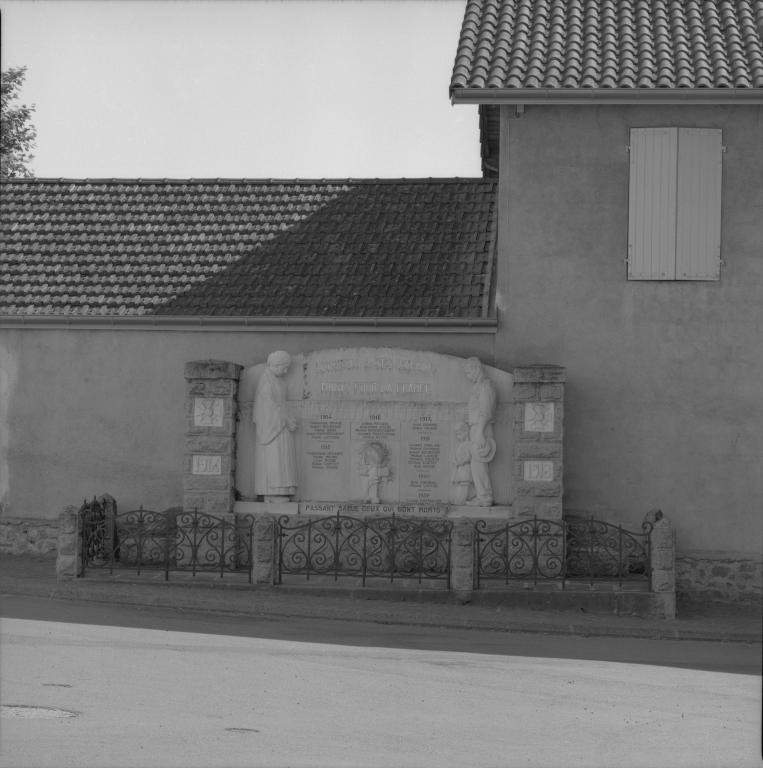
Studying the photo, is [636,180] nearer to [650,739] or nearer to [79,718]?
[650,739]

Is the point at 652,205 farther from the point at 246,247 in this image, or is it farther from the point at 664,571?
the point at 246,247

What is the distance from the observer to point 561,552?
15492 mm

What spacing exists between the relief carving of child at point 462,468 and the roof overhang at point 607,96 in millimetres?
4226

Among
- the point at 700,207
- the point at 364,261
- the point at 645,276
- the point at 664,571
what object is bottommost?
the point at 664,571

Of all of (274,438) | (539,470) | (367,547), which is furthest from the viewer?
(274,438)

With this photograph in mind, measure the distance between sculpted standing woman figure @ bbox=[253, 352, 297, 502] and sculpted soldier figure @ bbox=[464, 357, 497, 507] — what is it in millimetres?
2380

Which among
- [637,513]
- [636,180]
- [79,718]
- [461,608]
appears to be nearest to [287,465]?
[461,608]

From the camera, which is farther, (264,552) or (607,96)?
(607,96)

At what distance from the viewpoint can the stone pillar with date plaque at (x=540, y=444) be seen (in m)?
15.6

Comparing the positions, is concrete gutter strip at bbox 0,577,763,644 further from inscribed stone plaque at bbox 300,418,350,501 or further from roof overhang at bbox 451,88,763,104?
roof overhang at bbox 451,88,763,104

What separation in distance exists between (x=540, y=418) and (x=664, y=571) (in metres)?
2.52

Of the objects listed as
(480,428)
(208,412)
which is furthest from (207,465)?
(480,428)

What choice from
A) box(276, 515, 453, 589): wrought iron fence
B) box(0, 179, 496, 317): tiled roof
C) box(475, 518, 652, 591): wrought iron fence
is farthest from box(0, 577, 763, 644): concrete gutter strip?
box(0, 179, 496, 317): tiled roof

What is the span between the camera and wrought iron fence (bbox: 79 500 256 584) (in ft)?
51.0
